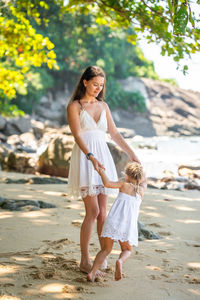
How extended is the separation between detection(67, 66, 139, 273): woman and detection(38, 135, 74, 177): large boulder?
6.30 meters

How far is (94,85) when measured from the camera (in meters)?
3.26

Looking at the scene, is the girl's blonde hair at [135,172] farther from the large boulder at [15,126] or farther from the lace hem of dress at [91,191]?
the large boulder at [15,126]

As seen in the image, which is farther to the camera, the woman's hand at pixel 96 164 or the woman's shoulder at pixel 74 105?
the woman's shoulder at pixel 74 105

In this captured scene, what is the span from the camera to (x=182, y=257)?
3.66 meters

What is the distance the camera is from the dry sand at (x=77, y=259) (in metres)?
2.66

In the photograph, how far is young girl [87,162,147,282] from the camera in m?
2.87

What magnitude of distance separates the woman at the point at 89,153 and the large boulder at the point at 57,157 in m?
6.30

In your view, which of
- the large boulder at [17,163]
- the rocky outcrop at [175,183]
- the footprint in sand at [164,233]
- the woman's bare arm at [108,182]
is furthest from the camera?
the large boulder at [17,163]

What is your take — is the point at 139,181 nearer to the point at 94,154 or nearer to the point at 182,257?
the point at 94,154

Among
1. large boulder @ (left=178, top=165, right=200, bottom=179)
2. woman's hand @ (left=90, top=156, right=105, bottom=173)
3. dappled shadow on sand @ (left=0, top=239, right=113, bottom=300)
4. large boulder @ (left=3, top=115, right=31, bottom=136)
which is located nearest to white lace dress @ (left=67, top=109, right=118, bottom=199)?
woman's hand @ (left=90, top=156, right=105, bottom=173)

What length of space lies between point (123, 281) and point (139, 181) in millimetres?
784

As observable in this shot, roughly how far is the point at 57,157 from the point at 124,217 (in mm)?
6987

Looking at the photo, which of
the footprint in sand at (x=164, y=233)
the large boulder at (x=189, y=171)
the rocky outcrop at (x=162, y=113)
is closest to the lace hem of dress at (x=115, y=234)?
the footprint in sand at (x=164, y=233)

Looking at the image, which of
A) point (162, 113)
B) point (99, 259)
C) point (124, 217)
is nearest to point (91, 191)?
point (124, 217)
